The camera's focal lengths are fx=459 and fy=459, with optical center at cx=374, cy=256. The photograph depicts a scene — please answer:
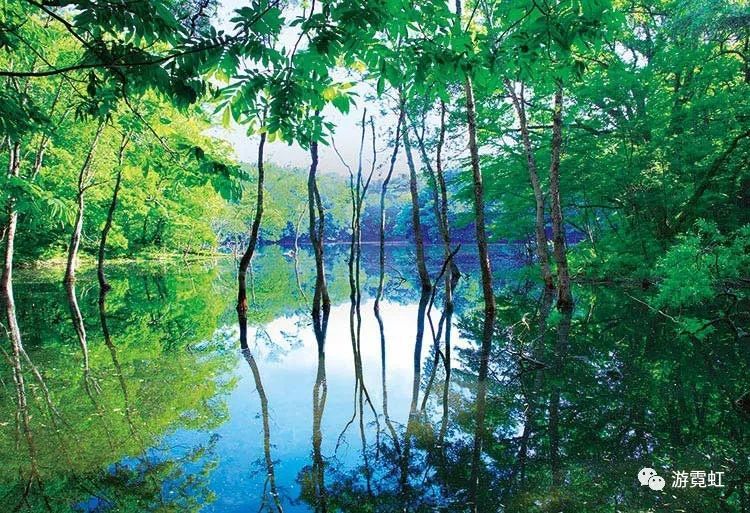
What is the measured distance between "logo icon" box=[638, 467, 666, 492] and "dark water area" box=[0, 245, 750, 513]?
0.05m

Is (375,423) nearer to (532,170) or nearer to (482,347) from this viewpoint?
(482,347)

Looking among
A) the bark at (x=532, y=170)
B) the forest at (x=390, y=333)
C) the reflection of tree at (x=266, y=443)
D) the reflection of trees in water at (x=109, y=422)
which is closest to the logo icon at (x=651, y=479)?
the forest at (x=390, y=333)

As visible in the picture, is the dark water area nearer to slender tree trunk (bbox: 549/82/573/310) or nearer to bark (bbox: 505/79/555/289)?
slender tree trunk (bbox: 549/82/573/310)

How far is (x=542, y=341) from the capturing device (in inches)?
412

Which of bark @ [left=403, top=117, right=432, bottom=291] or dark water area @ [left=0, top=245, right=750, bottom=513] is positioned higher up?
bark @ [left=403, top=117, right=432, bottom=291]

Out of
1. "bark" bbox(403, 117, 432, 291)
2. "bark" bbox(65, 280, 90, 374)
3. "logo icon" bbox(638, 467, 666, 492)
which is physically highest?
"bark" bbox(403, 117, 432, 291)

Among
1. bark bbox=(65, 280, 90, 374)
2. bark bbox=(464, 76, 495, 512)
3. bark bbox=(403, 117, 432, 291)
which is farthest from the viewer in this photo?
bark bbox=(403, 117, 432, 291)

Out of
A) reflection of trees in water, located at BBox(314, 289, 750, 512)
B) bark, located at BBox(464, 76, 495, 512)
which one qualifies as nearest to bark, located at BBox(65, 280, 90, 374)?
reflection of trees in water, located at BBox(314, 289, 750, 512)

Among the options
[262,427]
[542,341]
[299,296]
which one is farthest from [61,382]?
[299,296]

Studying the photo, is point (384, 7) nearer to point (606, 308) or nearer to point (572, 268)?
point (606, 308)

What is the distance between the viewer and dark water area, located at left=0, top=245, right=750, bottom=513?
162 inches

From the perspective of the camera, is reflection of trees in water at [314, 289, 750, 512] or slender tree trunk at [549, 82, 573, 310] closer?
reflection of trees in water at [314, 289, 750, 512]

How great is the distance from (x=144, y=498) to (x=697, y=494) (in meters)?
4.77

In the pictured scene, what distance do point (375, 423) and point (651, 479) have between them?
3.16 metres
